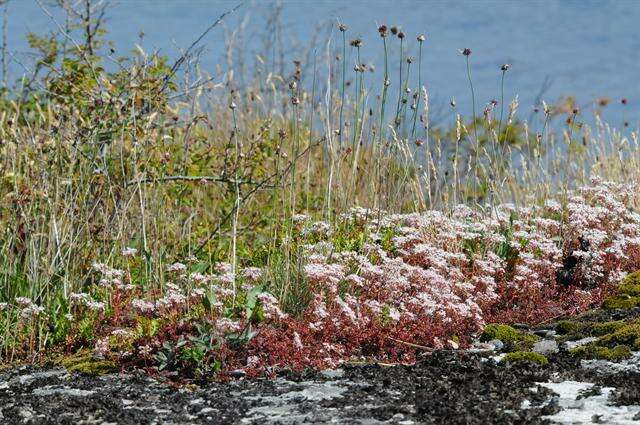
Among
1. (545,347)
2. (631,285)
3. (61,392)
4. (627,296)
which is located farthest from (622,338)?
(61,392)

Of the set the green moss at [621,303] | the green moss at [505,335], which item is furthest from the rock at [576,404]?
the green moss at [621,303]

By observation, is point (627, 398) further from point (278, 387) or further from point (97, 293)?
point (97, 293)

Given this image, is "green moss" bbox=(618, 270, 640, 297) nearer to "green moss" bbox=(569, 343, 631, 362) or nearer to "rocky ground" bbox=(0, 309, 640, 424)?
"green moss" bbox=(569, 343, 631, 362)

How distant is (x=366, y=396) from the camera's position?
161 inches

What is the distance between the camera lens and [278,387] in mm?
4375

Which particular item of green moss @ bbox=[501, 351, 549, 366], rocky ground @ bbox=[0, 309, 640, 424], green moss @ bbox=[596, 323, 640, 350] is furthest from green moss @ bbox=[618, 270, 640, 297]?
green moss @ bbox=[501, 351, 549, 366]

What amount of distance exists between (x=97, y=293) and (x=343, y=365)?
211 cm

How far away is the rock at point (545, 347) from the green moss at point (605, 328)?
0.39 metres

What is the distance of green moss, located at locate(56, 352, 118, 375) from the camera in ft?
15.7

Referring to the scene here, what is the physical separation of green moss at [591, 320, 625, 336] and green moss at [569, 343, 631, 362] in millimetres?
483

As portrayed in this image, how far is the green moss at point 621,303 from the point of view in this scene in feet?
20.7

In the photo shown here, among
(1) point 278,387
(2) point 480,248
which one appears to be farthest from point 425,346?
(2) point 480,248

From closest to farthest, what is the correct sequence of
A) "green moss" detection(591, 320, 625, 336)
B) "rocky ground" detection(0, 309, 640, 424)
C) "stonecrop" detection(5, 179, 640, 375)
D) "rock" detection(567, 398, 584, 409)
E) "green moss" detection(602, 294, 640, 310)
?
1. "rocky ground" detection(0, 309, 640, 424)
2. "rock" detection(567, 398, 584, 409)
3. "stonecrop" detection(5, 179, 640, 375)
4. "green moss" detection(591, 320, 625, 336)
5. "green moss" detection(602, 294, 640, 310)

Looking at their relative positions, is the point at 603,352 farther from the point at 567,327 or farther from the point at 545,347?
the point at 567,327
